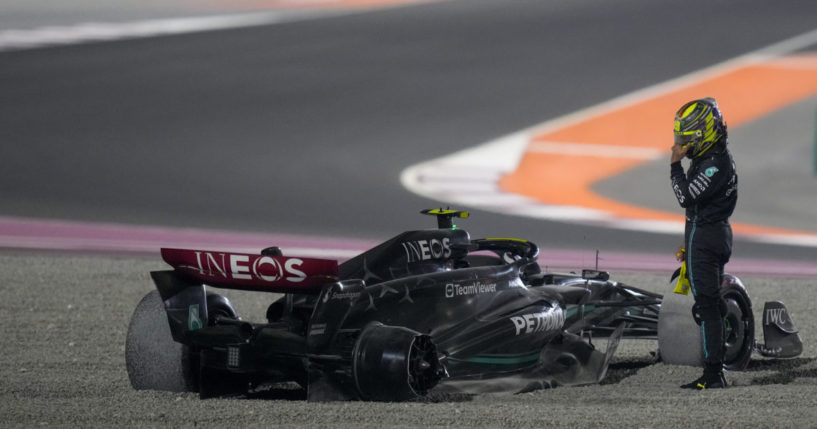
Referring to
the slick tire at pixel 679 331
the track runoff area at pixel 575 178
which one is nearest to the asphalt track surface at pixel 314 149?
the slick tire at pixel 679 331

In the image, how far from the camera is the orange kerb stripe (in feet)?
60.0

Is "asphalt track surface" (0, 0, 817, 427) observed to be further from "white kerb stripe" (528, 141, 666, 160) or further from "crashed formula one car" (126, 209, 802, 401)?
"white kerb stripe" (528, 141, 666, 160)

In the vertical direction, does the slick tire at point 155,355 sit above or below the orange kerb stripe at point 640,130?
below

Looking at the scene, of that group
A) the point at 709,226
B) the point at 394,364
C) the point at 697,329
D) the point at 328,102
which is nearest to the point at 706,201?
the point at 709,226

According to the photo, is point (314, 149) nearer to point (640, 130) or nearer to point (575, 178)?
point (575, 178)

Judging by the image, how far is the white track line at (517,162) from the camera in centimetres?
1680

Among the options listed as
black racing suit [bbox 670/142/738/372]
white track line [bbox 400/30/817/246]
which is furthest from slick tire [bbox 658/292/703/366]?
white track line [bbox 400/30/817/246]

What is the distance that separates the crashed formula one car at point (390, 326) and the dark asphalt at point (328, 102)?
7.45 meters

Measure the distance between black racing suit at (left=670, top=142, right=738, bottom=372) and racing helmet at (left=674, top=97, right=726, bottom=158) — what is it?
46 mm

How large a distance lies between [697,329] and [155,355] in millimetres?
3090

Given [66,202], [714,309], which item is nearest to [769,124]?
[66,202]

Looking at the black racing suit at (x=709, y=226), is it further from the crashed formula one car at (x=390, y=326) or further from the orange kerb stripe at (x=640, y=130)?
the orange kerb stripe at (x=640, y=130)

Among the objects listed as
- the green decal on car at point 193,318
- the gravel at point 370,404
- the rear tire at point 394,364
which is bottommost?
the gravel at point 370,404

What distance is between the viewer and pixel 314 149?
20844 millimetres
